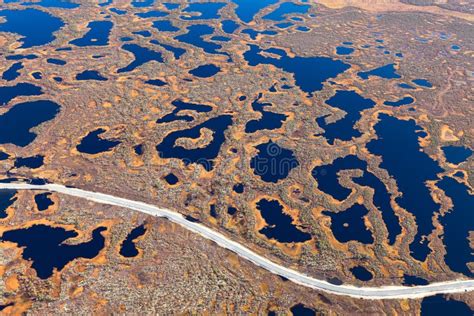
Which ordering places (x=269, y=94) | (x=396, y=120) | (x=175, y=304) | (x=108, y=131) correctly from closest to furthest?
(x=175, y=304), (x=108, y=131), (x=396, y=120), (x=269, y=94)

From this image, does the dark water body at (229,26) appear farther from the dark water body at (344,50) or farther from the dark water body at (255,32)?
the dark water body at (344,50)

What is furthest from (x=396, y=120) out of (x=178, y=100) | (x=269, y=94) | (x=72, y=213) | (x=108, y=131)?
(x=72, y=213)

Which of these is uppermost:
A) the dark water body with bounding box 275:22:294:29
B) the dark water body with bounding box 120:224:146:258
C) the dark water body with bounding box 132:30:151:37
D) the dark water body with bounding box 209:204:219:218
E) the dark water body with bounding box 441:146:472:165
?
the dark water body with bounding box 275:22:294:29

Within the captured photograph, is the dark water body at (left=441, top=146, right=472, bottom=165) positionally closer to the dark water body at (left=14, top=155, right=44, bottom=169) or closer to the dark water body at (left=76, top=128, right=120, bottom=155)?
the dark water body at (left=76, top=128, right=120, bottom=155)

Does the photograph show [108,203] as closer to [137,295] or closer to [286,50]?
[137,295]

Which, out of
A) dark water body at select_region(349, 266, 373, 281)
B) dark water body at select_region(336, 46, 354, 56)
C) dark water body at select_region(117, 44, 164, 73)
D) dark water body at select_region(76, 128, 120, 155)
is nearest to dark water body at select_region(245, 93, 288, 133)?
dark water body at select_region(76, 128, 120, 155)

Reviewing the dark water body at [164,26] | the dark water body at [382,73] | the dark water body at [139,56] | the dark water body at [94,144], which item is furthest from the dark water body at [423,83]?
the dark water body at [94,144]
